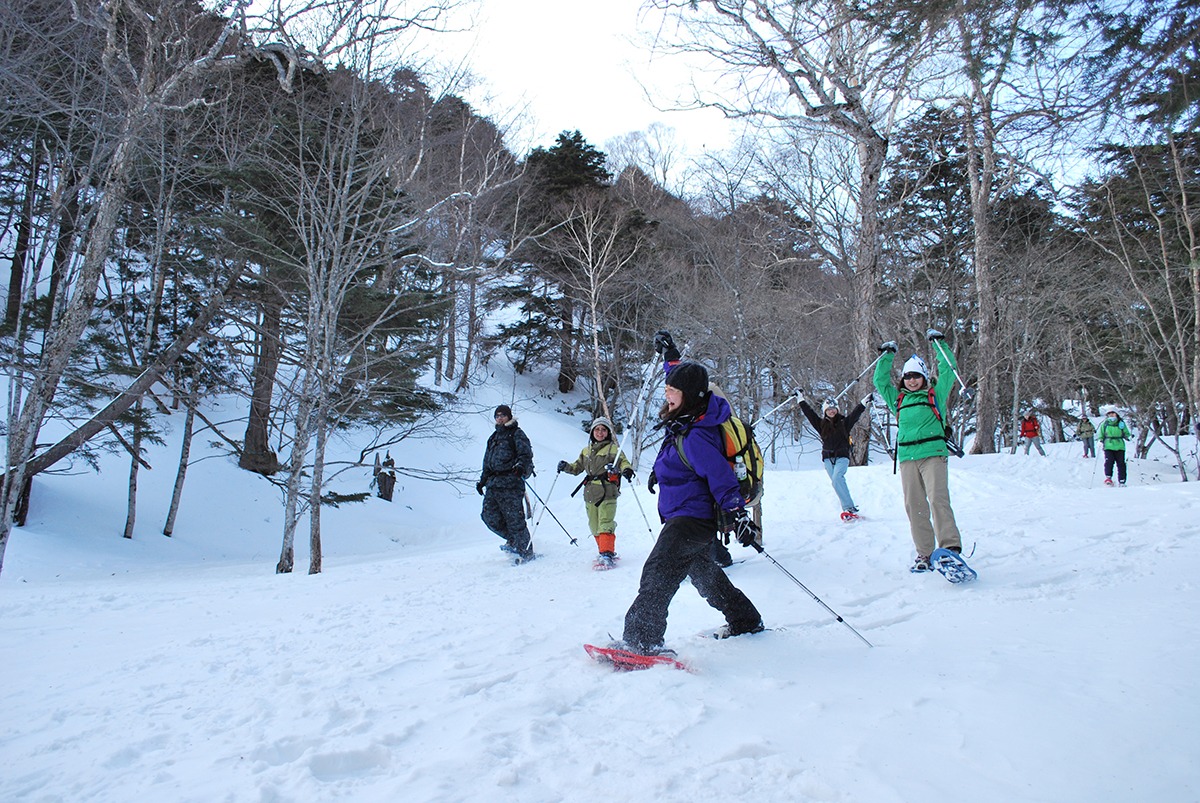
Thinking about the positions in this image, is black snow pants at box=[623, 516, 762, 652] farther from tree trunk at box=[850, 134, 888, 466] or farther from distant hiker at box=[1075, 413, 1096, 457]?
distant hiker at box=[1075, 413, 1096, 457]

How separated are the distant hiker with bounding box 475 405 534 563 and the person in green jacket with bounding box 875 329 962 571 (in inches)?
163

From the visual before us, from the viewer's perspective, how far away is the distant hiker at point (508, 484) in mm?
8062

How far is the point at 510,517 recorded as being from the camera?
8.07 meters

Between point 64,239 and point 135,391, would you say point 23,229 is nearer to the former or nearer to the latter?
point 64,239

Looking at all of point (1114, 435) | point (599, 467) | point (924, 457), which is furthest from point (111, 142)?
point (1114, 435)

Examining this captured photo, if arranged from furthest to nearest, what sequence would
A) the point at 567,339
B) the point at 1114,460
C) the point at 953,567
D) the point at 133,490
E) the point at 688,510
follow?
the point at 567,339 < the point at 1114,460 < the point at 133,490 < the point at 953,567 < the point at 688,510

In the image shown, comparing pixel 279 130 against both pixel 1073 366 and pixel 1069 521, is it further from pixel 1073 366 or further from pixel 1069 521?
pixel 1073 366

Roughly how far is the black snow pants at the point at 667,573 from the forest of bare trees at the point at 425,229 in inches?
118

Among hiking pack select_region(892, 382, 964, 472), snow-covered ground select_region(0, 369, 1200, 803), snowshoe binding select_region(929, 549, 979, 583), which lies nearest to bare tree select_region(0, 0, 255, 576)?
snow-covered ground select_region(0, 369, 1200, 803)

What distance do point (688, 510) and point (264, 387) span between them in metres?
12.7

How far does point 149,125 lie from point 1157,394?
26.5 meters

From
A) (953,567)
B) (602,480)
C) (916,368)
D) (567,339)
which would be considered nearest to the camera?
(953,567)

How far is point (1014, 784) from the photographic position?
2148 millimetres

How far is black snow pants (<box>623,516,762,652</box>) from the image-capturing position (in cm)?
347
